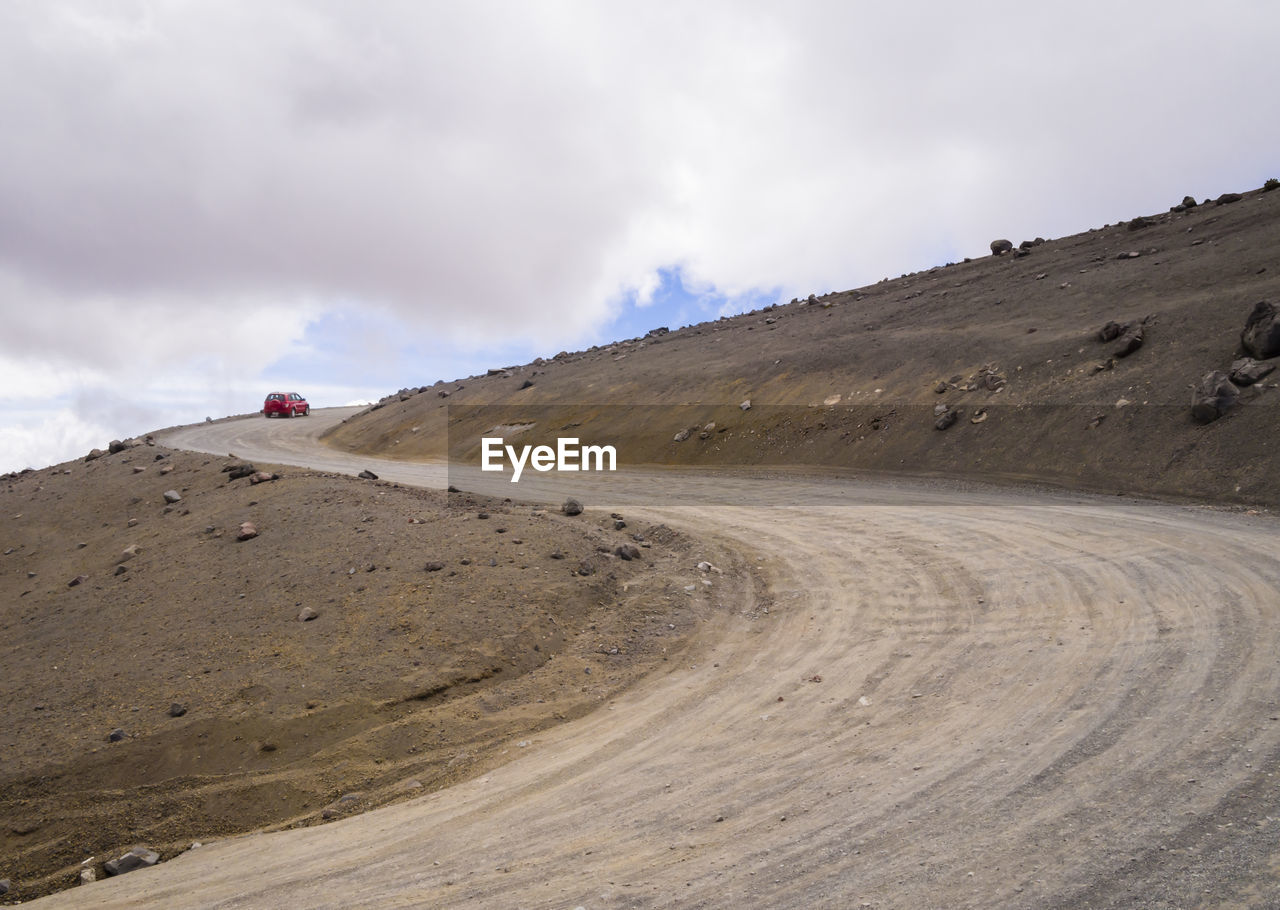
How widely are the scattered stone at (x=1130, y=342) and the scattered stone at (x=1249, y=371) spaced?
3.38 m

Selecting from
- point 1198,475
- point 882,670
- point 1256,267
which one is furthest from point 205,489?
point 1256,267

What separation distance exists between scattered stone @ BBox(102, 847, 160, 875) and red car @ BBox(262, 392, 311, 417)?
53328 mm

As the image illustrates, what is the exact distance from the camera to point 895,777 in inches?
230

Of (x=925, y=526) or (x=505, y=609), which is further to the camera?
(x=925, y=526)

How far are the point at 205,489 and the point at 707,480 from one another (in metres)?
12.4

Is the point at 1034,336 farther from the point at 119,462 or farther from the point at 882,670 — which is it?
the point at 119,462

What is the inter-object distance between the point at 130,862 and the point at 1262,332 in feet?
71.4

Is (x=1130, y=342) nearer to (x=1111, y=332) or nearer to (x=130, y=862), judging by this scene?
(x=1111, y=332)

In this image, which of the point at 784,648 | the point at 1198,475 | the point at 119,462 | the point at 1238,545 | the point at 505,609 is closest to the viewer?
the point at 784,648

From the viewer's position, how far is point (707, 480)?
2258 cm

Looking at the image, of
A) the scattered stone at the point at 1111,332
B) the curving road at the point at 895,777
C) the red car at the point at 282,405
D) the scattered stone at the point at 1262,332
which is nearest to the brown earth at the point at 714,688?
the curving road at the point at 895,777

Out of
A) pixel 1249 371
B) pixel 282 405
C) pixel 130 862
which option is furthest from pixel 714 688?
pixel 282 405

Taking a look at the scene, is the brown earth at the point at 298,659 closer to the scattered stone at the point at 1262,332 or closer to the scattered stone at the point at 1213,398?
the scattered stone at the point at 1213,398

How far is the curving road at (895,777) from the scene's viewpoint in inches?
181
